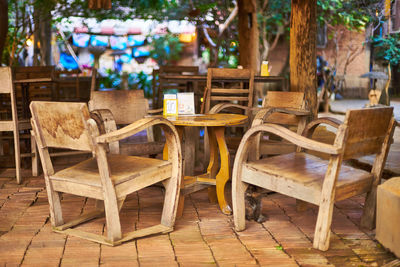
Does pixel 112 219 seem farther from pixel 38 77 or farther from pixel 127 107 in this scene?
pixel 38 77

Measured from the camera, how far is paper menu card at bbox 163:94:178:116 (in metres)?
3.38

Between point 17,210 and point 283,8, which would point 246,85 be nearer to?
point 17,210

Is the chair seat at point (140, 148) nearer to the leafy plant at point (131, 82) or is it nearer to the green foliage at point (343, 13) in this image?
the green foliage at point (343, 13)

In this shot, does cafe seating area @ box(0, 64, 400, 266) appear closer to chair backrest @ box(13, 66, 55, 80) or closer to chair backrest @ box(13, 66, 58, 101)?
chair backrest @ box(13, 66, 58, 101)

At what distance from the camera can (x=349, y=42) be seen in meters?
13.7

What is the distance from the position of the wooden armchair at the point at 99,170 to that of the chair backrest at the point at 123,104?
2.63 feet

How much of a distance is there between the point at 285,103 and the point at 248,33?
358cm

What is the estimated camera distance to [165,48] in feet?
56.9

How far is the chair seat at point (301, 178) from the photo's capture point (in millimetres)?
2523

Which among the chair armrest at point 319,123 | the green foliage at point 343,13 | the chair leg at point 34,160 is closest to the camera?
the chair armrest at point 319,123

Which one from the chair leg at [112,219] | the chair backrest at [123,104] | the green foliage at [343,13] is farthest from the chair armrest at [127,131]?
the green foliage at [343,13]

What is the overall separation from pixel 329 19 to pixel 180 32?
16.6ft

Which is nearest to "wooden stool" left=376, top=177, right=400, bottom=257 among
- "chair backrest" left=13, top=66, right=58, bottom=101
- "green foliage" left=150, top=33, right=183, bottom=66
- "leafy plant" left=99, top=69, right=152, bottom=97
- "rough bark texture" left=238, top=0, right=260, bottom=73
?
"chair backrest" left=13, top=66, right=58, bottom=101

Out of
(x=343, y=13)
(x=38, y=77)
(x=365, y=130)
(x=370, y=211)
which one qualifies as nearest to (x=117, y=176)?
(x=365, y=130)
